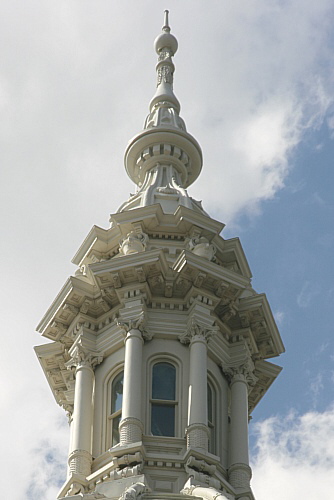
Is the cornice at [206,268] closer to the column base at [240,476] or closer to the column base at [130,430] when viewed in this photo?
the column base at [130,430]

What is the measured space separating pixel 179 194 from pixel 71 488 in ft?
43.3

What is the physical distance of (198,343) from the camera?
47.4 m

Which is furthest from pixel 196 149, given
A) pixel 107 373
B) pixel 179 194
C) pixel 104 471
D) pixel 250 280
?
pixel 104 471

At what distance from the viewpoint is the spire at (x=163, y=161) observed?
5362cm

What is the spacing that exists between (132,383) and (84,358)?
9.76 feet

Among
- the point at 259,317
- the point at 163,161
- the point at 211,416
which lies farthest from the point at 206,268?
the point at 163,161

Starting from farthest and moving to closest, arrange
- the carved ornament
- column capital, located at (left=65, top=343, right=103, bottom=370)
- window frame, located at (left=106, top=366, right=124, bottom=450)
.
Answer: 1. the carved ornament
2. column capital, located at (left=65, top=343, right=103, bottom=370)
3. window frame, located at (left=106, top=366, right=124, bottom=450)

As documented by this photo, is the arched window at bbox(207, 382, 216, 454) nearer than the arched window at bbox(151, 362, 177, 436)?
No

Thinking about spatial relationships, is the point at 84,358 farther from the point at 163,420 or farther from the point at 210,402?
the point at 210,402

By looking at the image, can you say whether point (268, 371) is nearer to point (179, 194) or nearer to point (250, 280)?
point (250, 280)

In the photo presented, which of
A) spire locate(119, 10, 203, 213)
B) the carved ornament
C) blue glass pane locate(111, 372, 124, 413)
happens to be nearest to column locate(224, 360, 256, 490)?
blue glass pane locate(111, 372, 124, 413)

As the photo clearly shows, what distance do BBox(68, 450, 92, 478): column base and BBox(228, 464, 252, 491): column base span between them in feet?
13.8

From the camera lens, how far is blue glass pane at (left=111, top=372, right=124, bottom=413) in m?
47.2

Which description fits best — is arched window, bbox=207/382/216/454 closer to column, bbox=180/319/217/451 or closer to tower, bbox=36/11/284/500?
tower, bbox=36/11/284/500
